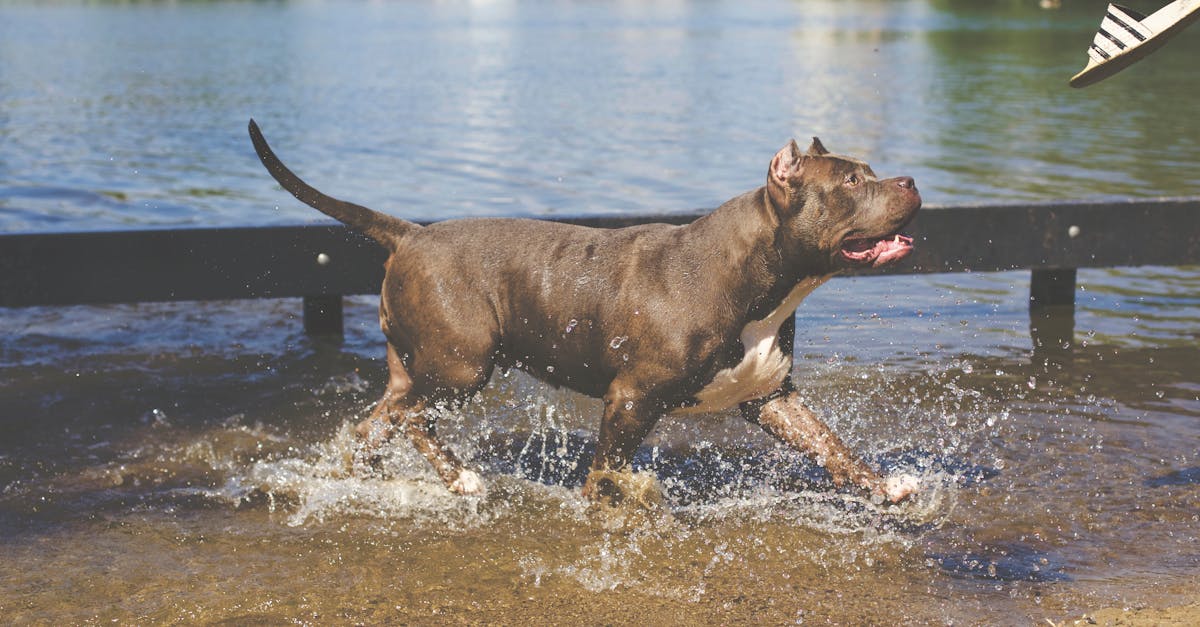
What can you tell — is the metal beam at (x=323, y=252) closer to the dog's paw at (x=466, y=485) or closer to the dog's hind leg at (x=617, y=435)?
the dog's paw at (x=466, y=485)

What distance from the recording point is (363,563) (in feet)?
18.2

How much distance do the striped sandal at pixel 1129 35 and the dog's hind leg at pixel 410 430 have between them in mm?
3292

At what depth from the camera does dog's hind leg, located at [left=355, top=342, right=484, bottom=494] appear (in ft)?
20.6

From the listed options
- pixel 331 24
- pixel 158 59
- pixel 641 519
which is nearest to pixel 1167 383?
pixel 641 519

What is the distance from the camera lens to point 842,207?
5297 mm

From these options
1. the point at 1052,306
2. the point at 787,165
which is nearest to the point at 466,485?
the point at 787,165

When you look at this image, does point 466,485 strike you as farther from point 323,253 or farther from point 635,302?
point 323,253

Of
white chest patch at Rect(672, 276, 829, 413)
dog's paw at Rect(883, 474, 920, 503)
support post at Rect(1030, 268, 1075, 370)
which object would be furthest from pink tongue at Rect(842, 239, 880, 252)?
support post at Rect(1030, 268, 1075, 370)

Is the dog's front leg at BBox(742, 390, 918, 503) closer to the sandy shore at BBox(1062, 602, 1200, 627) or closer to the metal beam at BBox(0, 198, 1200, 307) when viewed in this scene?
the sandy shore at BBox(1062, 602, 1200, 627)

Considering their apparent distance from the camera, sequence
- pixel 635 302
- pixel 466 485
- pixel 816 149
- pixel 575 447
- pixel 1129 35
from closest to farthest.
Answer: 1. pixel 1129 35
2. pixel 816 149
3. pixel 635 302
4. pixel 466 485
5. pixel 575 447

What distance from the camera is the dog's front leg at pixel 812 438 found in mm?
6031

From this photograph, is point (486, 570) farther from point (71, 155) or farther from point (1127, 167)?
point (71, 155)

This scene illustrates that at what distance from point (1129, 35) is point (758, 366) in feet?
6.67

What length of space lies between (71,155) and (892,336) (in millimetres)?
12638
